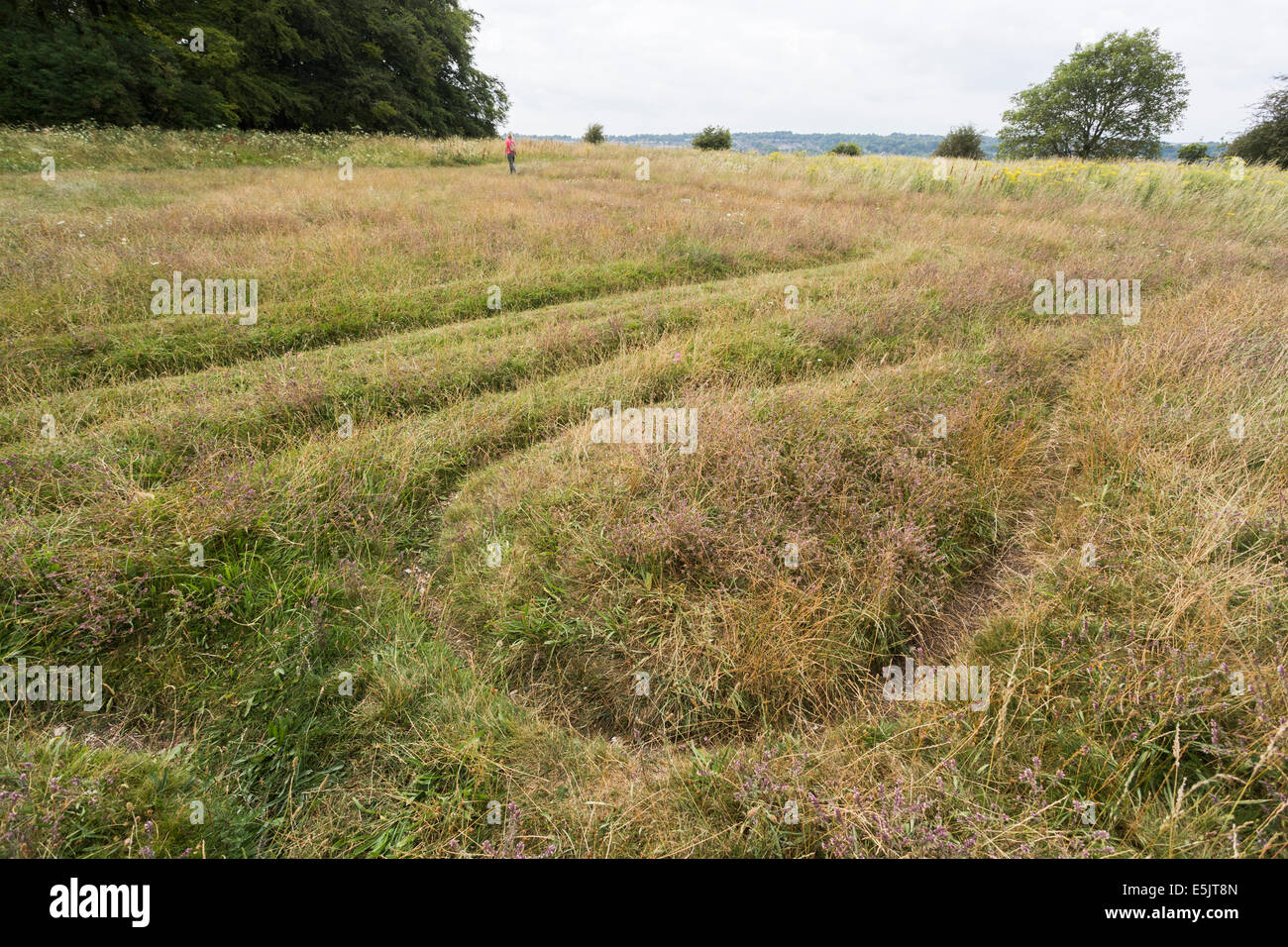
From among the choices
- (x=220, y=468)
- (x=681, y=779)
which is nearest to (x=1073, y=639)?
(x=681, y=779)

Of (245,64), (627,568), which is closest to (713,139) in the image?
(245,64)

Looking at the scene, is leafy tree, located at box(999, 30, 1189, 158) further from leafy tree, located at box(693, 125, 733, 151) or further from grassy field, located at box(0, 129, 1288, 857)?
grassy field, located at box(0, 129, 1288, 857)

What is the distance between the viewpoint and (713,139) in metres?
36.1

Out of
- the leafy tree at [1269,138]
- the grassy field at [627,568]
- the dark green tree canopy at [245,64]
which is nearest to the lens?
the grassy field at [627,568]

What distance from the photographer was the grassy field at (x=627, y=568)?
2467 mm

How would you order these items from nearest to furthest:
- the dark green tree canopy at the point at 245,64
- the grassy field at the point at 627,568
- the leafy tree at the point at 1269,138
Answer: the grassy field at the point at 627,568, the dark green tree canopy at the point at 245,64, the leafy tree at the point at 1269,138

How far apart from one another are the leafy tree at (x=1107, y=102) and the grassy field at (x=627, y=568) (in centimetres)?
4447

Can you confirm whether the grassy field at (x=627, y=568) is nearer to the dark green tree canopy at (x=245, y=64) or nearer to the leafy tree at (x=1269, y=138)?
the dark green tree canopy at (x=245, y=64)

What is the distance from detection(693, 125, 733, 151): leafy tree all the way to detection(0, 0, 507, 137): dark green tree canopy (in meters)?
17.7

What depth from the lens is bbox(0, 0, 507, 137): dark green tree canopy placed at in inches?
772

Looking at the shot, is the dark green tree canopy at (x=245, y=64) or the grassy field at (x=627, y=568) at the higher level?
the dark green tree canopy at (x=245, y=64)

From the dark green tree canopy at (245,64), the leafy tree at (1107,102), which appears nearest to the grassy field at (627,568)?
the dark green tree canopy at (245,64)

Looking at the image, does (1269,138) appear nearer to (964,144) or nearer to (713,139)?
(964,144)
